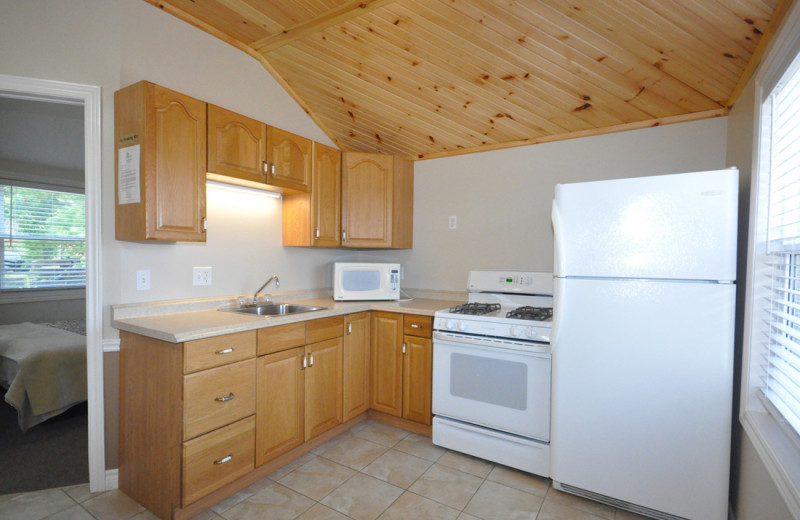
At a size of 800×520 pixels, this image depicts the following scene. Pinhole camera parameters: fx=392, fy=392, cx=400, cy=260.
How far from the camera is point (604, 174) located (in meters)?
2.74

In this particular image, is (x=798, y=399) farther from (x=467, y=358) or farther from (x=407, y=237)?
(x=407, y=237)

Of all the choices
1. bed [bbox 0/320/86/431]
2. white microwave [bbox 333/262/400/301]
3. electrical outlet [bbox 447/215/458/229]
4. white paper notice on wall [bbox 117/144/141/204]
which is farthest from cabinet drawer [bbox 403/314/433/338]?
bed [bbox 0/320/86/431]

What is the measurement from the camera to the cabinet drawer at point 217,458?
1.82 m

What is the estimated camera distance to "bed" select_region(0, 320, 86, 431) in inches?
105

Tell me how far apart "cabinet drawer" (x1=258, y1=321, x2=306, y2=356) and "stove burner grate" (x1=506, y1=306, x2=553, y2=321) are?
128cm

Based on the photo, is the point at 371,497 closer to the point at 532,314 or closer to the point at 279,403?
the point at 279,403

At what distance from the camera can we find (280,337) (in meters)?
2.26

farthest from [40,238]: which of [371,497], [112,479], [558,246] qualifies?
[558,246]

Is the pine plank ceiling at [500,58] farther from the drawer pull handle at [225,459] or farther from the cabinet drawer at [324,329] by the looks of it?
the drawer pull handle at [225,459]

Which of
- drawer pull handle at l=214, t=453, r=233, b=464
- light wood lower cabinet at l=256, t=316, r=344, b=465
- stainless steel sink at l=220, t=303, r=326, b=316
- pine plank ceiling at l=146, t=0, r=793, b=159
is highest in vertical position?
pine plank ceiling at l=146, t=0, r=793, b=159

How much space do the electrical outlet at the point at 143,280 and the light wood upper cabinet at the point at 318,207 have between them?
3.40ft

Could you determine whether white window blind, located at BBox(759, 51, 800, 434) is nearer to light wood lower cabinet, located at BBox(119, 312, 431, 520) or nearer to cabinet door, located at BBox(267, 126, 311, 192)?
light wood lower cabinet, located at BBox(119, 312, 431, 520)

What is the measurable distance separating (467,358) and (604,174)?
1603 millimetres

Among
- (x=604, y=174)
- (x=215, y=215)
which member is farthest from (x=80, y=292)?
(x=604, y=174)
